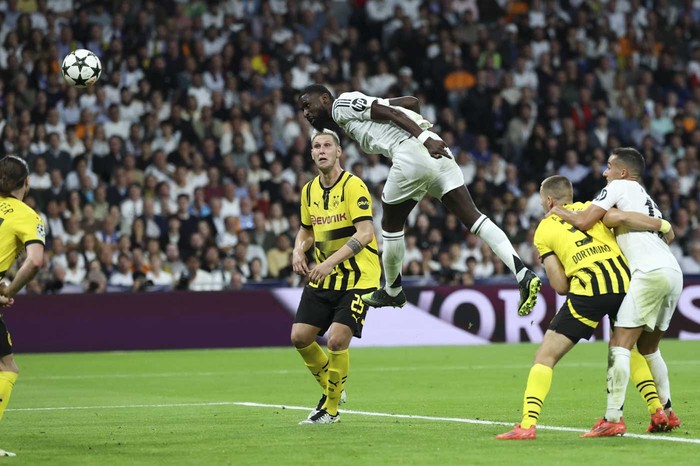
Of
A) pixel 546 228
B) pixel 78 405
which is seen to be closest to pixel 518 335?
pixel 78 405

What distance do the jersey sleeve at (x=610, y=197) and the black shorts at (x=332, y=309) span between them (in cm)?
252

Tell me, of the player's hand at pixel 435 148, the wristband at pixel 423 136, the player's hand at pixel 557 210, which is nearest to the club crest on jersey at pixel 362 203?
the wristband at pixel 423 136

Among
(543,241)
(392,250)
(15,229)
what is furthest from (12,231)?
(543,241)

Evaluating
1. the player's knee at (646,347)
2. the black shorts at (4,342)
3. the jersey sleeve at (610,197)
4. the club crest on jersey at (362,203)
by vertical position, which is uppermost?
the jersey sleeve at (610,197)

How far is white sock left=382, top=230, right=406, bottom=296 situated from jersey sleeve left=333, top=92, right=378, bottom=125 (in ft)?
3.60

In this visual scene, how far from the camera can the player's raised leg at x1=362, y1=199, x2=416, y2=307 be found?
10602mm

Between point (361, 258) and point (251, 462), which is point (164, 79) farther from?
point (251, 462)

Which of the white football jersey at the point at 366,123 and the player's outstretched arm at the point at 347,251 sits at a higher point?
the white football jersey at the point at 366,123

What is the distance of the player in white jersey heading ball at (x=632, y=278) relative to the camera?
8.96 metres

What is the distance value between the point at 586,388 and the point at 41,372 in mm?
7906

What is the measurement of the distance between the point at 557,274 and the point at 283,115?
1580 cm

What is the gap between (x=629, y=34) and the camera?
28.8 m

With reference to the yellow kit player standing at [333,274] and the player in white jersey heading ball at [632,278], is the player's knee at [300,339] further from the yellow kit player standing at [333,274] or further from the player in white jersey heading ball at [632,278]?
the player in white jersey heading ball at [632,278]

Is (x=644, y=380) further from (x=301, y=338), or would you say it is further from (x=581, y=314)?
(x=301, y=338)
